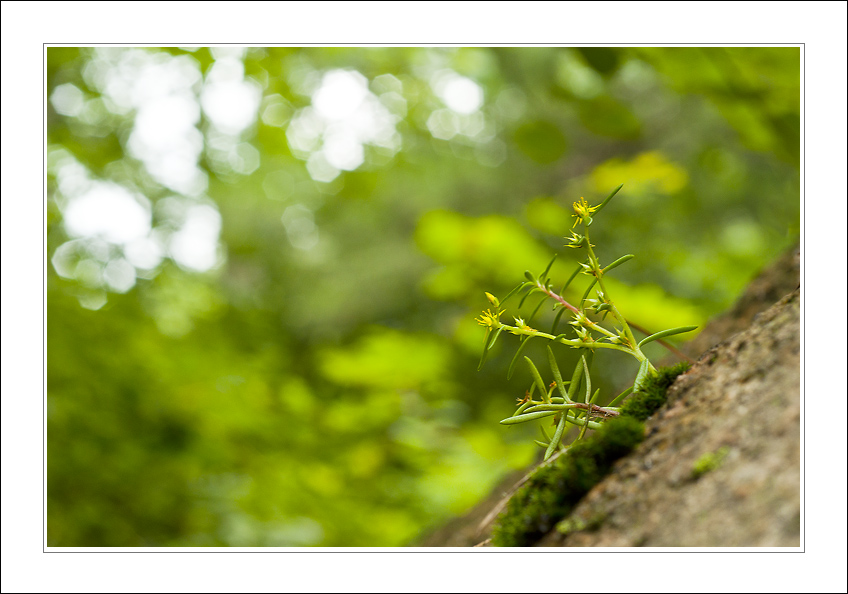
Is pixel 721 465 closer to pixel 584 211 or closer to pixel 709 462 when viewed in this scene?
pixel 709 462

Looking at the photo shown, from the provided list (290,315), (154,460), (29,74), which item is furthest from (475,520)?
(290,315)

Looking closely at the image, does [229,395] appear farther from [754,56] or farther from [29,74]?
[754,56]

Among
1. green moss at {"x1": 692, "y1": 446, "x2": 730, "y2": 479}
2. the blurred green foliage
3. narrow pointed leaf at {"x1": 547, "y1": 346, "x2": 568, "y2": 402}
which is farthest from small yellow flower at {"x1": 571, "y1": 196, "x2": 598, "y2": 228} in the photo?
the blurred green foliage

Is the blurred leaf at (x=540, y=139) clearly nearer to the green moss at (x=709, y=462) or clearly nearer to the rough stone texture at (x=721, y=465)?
the rough stone texture at (x=721, y=465)

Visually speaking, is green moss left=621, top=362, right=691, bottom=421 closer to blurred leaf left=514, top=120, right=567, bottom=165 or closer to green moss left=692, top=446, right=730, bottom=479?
green moss left=692, top=446, right=730, bottom=479

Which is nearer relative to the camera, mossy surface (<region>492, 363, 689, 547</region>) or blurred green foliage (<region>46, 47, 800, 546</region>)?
mossy surface (<region>492, 363, 689, 547</region>)

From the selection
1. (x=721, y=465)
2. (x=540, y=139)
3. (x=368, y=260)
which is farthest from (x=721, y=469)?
(x=368, y=260)
